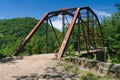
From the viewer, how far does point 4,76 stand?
9.56m

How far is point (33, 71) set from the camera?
33.4 ft

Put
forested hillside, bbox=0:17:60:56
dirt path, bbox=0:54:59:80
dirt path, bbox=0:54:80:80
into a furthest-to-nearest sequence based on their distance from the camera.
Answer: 1. forested hillside, bbox=0:17:60:56
2. dirt path, bbox=0:54:59:80
3. dirt path, bbox=0:54:80:80

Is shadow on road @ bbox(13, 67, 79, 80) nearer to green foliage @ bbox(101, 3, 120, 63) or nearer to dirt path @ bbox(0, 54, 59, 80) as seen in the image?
dirt path @ bbox(0, 54, 59, 80)

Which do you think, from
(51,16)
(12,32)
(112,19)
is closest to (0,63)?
(51,16)

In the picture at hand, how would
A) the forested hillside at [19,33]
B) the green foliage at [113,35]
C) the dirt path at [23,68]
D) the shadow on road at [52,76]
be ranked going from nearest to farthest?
the shadow on road at [52,76], the dirt path at [23,68], the green foliage at [113,35], the forested hillside at [19,33]

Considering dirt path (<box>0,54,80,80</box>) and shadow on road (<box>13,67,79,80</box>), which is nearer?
shadow on road (<box>13,67,79,80</box>)

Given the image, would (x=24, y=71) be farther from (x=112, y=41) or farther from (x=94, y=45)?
(x=112, y=41)

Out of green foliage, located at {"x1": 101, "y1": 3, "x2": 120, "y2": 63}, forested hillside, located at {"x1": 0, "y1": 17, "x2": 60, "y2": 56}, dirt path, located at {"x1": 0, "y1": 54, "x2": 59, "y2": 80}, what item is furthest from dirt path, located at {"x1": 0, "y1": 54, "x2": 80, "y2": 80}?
forested hillside, located at {"x1": 0, "y1": 17, "x2": 60, "y2": 56}

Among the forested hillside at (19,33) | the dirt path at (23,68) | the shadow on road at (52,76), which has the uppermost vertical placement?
the forested hillside at (19,33)

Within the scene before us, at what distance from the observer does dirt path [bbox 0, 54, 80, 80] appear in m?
9.34

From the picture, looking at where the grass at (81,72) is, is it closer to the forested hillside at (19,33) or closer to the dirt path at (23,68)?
the dirt path at (23,68)

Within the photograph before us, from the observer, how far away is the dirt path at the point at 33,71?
934cm

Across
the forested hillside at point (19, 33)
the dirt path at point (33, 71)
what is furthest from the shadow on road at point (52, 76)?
the forested hillside at point (19, 33)

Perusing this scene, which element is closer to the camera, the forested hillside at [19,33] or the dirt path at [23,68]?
the dirt path at [23,68]
